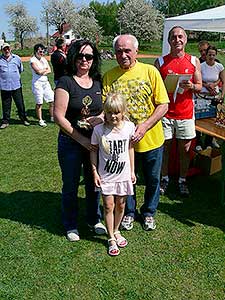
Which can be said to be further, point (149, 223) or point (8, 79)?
point (8, 79)

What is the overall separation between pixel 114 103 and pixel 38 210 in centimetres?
171

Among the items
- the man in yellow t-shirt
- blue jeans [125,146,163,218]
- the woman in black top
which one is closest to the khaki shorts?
blue jeans [125,146,163,218]


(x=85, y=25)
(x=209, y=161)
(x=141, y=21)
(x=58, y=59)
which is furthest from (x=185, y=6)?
(x=209, y=161)

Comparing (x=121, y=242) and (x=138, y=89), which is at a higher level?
(x=138, y=89)

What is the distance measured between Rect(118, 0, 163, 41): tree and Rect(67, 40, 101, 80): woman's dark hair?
45362mm

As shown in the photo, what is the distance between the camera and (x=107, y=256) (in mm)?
3025

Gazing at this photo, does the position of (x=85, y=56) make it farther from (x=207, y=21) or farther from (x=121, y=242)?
(x=207, y=21)

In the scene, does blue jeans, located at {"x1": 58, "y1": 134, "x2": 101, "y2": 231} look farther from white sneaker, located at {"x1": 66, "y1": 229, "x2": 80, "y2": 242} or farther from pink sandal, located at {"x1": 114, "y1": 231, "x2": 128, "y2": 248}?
pink sandal, located at {"x1": 114, "y1": 231, "x2": 128, "y2": 248}

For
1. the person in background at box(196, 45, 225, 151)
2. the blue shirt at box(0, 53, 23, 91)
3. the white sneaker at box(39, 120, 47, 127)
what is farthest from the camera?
the white sneaker at box(39, 120, 47, 127)

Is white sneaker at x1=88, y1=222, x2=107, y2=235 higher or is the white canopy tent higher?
the white canopy tent

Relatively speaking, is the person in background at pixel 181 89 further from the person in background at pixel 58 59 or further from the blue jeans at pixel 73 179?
the person in background at pixel 58 59

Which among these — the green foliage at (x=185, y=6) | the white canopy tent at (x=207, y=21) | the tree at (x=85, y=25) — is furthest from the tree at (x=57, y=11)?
the white canopy tent at (x=207, y=21)

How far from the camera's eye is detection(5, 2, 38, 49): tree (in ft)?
168

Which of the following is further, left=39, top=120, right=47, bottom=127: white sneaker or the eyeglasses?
left=39, top=120, right=47, bottom=127: white sneaker
